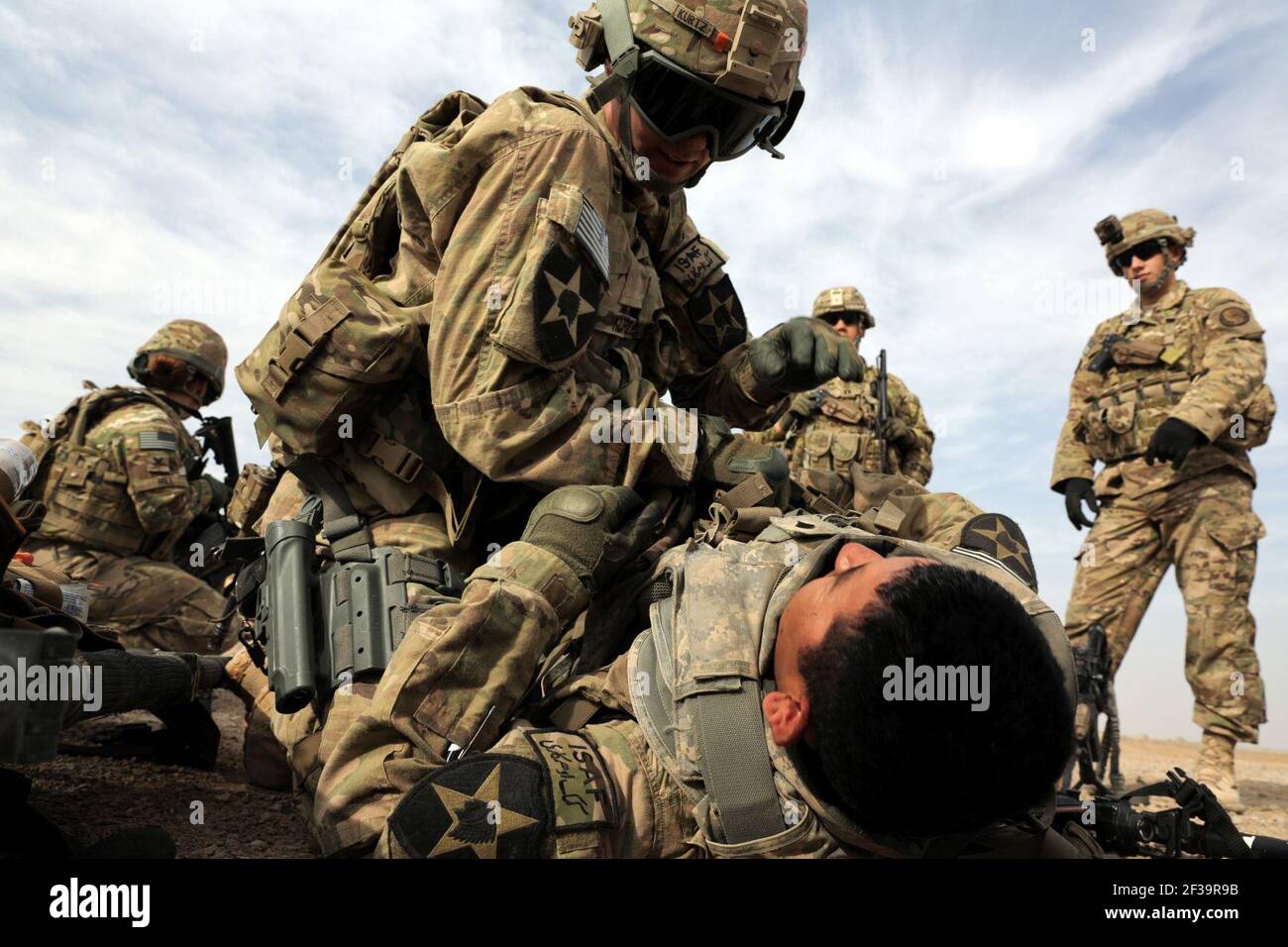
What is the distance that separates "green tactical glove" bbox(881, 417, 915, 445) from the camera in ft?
28.1

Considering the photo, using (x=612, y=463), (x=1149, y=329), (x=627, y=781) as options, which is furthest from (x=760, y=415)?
(x=1149, y=329)

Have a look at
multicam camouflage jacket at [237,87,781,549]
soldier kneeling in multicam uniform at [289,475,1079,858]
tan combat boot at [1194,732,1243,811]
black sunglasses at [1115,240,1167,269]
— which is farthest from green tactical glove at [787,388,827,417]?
soldier kneeling in multicam uniform at [289,475,1079,858]

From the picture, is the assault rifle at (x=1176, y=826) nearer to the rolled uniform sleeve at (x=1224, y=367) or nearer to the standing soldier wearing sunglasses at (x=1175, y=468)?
the standing soldier wearing sunglasses at (x=1175, y=468)

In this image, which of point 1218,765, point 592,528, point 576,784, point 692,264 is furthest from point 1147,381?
point 576,784

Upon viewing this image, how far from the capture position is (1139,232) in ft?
21.0

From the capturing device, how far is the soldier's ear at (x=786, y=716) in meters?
1.63

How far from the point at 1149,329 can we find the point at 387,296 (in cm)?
546

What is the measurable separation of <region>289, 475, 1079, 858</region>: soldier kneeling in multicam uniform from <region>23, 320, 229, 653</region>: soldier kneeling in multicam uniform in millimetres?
3891

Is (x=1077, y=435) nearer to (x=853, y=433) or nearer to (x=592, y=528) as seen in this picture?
(x=853, y=433)

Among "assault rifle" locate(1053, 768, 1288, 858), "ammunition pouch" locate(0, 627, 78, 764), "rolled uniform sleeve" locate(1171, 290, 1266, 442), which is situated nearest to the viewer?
"ammunition pouch" locate(0, 627, 78, 764)

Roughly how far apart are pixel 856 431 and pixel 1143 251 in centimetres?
294

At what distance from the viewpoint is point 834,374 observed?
287 cm

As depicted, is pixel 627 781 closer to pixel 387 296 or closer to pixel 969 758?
pixel 969 758

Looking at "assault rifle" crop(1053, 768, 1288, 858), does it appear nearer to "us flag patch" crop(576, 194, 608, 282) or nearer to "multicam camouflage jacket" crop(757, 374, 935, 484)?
"us flag patch" crop(576, 194, 608, 282)
